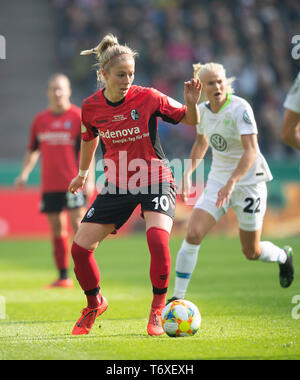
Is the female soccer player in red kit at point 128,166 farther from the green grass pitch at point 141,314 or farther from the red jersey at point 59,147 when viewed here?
the red jersey at point 59,147

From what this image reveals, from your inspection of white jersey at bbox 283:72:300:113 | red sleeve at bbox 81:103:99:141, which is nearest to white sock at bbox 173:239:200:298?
red sleeve at bbox 81:103:99:141

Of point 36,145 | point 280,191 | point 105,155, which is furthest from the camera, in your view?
point 280,191

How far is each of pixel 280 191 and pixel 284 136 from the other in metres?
10.9

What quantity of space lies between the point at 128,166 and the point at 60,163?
3.85 m

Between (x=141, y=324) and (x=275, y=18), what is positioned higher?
(x=275, y=18)

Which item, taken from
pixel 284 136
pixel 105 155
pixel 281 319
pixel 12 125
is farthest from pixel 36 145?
pixel 12 125

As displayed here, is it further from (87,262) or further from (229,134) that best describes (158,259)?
(229,134)

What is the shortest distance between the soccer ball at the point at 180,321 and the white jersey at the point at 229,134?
1.78 metres

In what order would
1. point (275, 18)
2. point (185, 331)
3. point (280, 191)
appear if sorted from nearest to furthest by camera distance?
point (185, 331) → point (280, 191) → point (275, 18)

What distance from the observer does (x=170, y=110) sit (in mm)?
5617

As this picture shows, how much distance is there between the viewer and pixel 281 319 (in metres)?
6.11

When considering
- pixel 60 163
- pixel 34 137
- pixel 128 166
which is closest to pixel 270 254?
pixel 128 166
